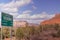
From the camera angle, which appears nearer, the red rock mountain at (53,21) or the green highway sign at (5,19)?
the green highway sign at (5,19)

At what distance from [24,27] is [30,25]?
26 centimetres

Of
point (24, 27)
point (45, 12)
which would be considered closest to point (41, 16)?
point (45, 12)

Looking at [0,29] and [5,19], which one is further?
[0,29]

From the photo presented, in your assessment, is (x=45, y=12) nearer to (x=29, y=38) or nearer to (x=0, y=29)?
(x=29, y=38)

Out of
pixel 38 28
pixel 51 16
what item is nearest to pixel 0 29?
pixel 38 28

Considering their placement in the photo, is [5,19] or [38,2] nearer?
[5,19]

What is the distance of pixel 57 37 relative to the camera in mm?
7488

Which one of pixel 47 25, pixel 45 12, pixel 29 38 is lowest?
pixel 29 38

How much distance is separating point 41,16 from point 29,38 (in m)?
1.02

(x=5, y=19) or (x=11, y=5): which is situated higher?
(x=11, y=5)

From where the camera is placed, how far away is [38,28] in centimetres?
759

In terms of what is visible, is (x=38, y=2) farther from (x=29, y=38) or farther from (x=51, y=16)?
(x=29, y=38)

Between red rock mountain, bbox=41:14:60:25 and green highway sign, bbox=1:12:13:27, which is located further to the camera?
red rock mountain, bbox=41:14:60:25

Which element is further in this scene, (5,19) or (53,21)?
(53,21)
